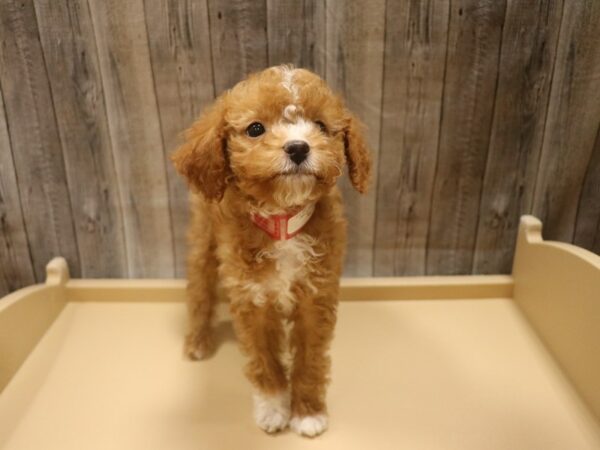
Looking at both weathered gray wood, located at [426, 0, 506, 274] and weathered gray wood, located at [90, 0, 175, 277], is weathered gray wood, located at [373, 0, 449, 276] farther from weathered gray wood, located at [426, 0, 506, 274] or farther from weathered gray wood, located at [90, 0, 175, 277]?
weathered gray wood, located at [90, 0, 175, 277]

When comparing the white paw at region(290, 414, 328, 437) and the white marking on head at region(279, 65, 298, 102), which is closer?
the white marking on head at region(279, 65, 298, 102)

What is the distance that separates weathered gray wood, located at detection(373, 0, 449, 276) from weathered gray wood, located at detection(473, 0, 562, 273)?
21 cm

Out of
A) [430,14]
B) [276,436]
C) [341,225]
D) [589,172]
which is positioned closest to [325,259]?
[341,225]

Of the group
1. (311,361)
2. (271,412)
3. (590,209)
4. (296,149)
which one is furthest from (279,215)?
(590,209)

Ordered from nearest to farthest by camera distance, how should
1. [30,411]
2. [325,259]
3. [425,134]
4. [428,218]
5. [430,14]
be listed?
[325,259] → [30,411] → [430,14] → [425,134] → [428,218]

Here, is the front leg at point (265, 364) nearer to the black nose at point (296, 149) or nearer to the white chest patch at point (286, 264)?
the white chest patch at point (286, 264)

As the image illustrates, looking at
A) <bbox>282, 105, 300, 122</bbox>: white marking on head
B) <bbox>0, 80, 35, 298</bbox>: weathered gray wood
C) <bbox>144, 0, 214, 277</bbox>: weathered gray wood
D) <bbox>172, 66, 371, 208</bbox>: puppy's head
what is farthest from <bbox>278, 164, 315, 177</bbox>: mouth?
<bbox>0, 80, 35, 298</bbox>: weathered gray wood

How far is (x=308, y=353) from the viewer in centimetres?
158

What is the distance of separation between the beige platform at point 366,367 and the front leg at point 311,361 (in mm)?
54

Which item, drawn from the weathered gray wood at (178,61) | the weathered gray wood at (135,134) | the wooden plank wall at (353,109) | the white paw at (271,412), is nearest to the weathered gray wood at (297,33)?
the wooden plank wall at (353,109)

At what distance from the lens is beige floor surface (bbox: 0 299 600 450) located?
1553mm

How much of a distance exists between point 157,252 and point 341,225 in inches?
35.2

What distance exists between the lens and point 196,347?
1.88m

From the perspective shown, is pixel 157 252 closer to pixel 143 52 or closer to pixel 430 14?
pixel 143 52
